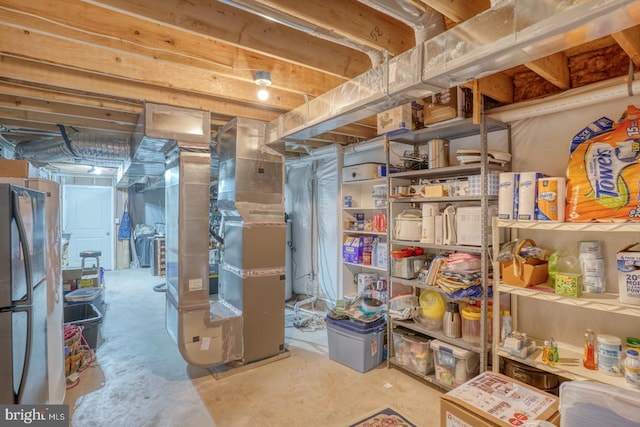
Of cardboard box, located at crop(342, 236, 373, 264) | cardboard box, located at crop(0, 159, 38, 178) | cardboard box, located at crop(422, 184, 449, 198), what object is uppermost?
cardboard box, located at crop(0, 159, 38, 178)

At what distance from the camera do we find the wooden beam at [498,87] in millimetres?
2291

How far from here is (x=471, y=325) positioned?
2.50m

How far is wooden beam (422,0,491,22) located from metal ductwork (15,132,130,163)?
11.8 ft

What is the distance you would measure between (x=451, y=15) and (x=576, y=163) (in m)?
1.16

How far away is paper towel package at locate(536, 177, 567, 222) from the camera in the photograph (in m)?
1.94

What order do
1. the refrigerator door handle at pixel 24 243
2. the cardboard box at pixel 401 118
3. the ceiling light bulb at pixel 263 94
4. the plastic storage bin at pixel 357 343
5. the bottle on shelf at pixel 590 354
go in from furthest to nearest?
1. the plastic storage bin at pixel 357 343
2. the ceiling light bulb at pixel 263 94
3. the cardboard box at pixel 401 118
4. the bottle on shelf at pixel 590 354
5. the refrigerator door handle at pixel 24 243

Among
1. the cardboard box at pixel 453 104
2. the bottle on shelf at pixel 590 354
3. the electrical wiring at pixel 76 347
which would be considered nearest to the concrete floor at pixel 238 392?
the electrical wiring at pixel 76 347

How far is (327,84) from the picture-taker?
2795mm

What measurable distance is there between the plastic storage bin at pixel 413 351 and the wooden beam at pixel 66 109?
3.31m

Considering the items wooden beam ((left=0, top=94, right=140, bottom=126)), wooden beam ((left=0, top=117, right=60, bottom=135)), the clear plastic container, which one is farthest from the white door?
the clear plastic container

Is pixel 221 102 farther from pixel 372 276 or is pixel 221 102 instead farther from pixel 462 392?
pixel 462 392

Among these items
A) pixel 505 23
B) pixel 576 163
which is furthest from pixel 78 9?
pixel 576 163

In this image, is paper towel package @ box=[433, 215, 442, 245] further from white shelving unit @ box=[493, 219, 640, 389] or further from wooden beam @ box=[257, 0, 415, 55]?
wooden beam @ box=[257, 0, 415, 55]

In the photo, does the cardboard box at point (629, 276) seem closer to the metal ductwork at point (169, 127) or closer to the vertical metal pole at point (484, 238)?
the vertical metal pole at point (484, 238)
